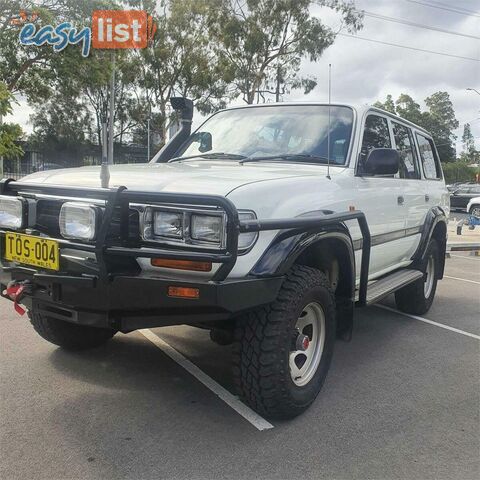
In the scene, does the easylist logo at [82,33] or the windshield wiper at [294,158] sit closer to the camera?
the windshield wiper at [294,158]

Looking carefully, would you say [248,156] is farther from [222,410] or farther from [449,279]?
[449,279]

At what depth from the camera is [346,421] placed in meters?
3.28

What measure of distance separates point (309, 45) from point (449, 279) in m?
21.9

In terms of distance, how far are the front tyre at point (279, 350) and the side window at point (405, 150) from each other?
2333 millimetres

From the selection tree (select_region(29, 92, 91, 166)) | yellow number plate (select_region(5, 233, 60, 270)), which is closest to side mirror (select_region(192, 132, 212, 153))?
yellow number plate (select_region(5, 233, 60, 270))

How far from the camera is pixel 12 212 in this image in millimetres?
3236

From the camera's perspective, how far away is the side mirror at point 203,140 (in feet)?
15.0

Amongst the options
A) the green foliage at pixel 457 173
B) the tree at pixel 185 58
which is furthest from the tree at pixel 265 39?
the green foliage at pixel 457 173

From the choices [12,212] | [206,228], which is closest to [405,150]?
[206,228]

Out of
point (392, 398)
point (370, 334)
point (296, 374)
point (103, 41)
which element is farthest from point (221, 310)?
point (103, 41)

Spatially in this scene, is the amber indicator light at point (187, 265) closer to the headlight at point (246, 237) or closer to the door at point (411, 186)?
the headlight at point (246, 237)

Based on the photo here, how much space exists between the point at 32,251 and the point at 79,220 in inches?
16.2

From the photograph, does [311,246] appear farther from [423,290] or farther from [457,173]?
[457,173]

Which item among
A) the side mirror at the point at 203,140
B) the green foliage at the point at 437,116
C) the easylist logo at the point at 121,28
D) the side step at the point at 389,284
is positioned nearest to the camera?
the side step at the point at 389,284
